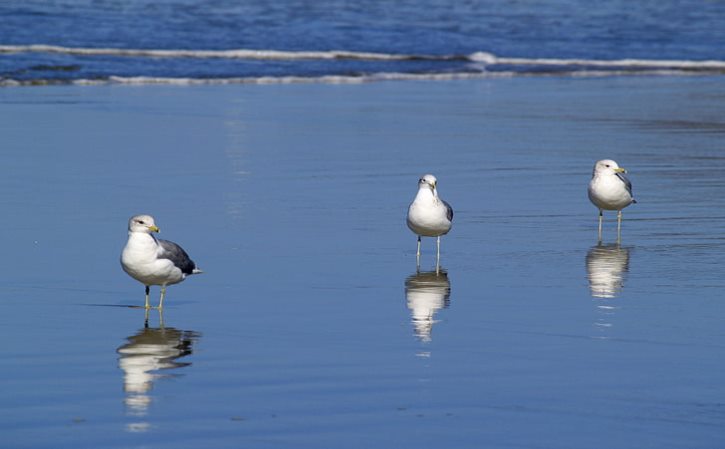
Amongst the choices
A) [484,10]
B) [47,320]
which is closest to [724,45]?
[484,10]

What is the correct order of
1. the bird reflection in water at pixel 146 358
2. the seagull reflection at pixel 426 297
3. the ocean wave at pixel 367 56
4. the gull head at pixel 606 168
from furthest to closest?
1. the ocean wave at pixel 367 56
2. the gull head at pixel 606 168
3. the seagull reflection at pixel 426 297
4. the bird reflection in water at pixel 146 358

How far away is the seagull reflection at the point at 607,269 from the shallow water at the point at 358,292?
0.14 feet

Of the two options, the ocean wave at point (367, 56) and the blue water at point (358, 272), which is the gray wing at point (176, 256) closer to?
the blue water at point (358, 272)

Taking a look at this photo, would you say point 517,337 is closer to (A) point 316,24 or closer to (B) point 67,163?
(B) point 67,163

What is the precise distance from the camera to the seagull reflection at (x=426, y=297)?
8.50 m

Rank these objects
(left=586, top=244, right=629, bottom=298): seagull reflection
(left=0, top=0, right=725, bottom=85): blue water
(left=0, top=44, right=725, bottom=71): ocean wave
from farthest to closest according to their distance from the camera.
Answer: (left=0, top=44, right=725, bottom=71): ocean wave, (left=0, top=0, right=725, bottom=85): blue water, (left=586, top=244, right=629, bottom=298): seagull reflection

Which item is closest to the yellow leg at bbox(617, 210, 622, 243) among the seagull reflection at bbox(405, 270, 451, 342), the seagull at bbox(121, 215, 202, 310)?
the seagull reflection at bbox(405, 270, 451, 342)

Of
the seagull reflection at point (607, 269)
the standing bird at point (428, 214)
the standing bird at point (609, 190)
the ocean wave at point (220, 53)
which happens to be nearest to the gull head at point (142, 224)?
the standing bird at point (428, 214)

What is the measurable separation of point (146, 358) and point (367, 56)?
87.2 ft

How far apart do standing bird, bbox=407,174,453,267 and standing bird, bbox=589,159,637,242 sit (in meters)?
1.87

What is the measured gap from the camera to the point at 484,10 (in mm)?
46250

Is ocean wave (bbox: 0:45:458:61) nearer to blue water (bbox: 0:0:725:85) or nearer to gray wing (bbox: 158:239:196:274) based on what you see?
blue water (bbox: 0:0:725:85)

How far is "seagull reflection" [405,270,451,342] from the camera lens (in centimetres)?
850

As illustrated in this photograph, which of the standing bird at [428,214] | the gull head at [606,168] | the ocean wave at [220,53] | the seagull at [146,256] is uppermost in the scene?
the ocean wave at [220,53]
